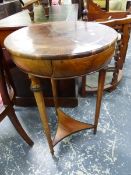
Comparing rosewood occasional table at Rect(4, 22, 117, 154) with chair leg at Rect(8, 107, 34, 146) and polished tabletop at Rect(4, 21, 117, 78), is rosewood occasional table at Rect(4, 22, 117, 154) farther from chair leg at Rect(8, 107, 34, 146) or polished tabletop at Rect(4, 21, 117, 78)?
chair leg at Rect(8, 107, 34, 146)

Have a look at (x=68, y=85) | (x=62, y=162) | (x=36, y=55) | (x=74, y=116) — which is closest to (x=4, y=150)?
(x=62, y=162)

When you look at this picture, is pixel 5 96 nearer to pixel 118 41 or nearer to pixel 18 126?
pixel 18 126

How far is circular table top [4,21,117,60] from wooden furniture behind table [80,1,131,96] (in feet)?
1.55

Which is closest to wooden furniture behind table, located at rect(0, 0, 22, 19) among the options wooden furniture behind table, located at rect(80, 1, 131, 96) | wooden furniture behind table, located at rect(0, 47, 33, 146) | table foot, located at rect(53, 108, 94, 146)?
wooden furniture behind table, located at rect(80, 1, 131, 96)

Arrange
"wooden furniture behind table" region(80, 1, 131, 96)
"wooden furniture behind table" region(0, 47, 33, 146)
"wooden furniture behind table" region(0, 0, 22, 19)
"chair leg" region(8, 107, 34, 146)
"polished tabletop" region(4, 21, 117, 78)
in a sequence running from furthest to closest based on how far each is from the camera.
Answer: "wooden furniture behind table" region(0, 0, 22, 19) → "wooden furniture behind table" region(80, 1, 131, 96) → "chair leg" region(8, 107, 34, 146) → "wooden furniture behind table" region(0, 47, 33, 146) → "polished tabletop" region(4, 21, 117, 78)

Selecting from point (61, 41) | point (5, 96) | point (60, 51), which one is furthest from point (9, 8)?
point (60, 51)

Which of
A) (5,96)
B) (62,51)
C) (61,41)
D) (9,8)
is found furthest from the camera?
(9,8)

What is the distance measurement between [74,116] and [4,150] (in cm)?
59

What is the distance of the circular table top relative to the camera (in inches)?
30.2

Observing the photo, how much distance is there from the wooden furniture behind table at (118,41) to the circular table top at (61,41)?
1.55 ft

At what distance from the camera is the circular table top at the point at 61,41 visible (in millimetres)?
766

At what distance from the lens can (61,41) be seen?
34.6 inches

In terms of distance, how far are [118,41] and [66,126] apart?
855mm

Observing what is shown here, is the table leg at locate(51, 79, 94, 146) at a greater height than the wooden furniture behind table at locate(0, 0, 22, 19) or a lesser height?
lesser
